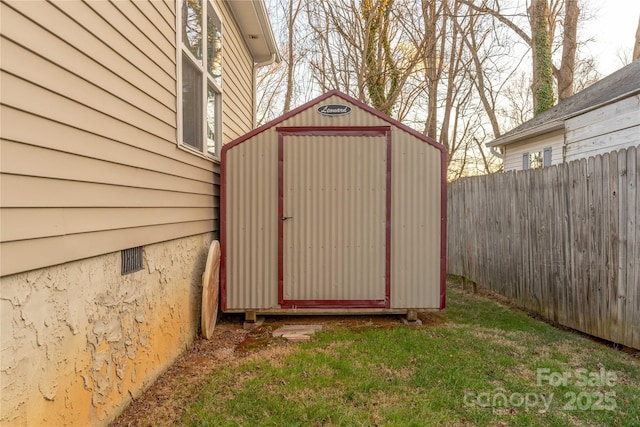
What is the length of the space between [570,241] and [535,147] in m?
7.43

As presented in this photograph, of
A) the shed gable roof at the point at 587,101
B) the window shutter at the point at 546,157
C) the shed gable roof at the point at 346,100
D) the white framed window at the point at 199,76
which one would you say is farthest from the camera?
the window shutter at the point at 546,157

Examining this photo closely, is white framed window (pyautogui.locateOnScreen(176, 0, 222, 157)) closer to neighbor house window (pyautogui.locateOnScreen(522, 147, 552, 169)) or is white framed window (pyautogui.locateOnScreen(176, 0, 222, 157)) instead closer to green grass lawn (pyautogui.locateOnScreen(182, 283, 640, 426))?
green grass lawn (pyautogui.locateOnScreen(182, 283, 640, 426))

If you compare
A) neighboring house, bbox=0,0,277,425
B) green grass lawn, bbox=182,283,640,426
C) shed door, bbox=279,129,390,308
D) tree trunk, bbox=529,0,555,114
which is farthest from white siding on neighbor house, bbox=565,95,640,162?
neighboring house, bbox=0,0,277,425

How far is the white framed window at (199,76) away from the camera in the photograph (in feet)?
12.2

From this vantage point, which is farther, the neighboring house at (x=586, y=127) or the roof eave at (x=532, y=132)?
the roof eave at (x=532, y=132)

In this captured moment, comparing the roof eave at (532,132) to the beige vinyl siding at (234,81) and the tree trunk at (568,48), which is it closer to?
the tree trunk at (568,48)

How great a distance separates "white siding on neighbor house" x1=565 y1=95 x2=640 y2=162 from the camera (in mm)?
7250

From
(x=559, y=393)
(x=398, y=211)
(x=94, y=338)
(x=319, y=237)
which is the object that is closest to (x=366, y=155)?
(x=398, y=211)

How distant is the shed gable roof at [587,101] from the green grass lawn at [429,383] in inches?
235

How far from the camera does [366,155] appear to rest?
449cm

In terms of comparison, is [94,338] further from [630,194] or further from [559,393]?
[630,194]

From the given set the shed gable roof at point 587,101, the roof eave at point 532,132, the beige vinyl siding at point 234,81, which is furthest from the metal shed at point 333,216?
the roof eave at point 532,132

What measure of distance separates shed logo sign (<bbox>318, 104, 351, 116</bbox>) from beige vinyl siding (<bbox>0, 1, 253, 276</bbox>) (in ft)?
5.45

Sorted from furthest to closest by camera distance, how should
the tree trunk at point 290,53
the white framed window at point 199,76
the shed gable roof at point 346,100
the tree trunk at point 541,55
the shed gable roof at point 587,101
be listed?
the tree trunk at point 290,53
the tree trunk at point 541,55
the shed gable roof at point 587,101
the shed gable roof at point 346,100
the white framed window at point 199,76
